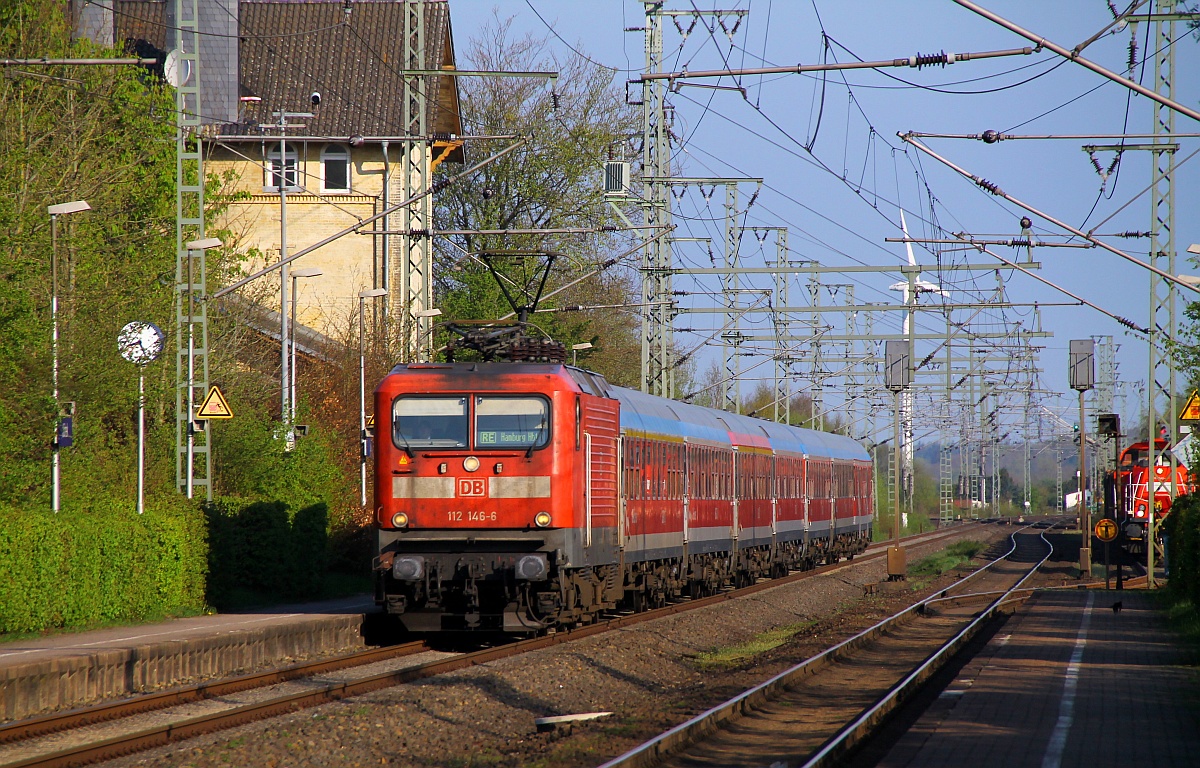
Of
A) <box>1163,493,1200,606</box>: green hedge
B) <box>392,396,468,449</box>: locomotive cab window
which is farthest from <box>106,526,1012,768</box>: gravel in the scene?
<box>1163,493,1200,606</box>: green hedge

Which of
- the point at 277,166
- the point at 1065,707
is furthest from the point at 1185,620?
the point at 277,166

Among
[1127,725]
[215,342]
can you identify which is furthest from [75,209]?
[1127,725]

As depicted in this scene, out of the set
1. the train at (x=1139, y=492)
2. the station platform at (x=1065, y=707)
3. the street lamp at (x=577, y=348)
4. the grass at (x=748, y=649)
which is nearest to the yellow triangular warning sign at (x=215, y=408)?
the grass at (x=748, y=649)

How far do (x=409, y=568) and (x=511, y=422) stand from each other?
209 cm

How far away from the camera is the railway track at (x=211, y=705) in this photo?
34.6 feet

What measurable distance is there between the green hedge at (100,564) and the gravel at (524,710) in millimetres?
5353

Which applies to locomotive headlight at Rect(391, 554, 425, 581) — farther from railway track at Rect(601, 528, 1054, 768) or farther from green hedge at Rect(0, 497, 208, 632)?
railway track at Rect(601, 528, 1054, 768)

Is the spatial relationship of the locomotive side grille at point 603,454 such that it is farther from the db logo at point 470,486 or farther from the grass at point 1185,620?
the grass at point 1185,620

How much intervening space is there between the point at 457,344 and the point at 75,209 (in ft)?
17.9

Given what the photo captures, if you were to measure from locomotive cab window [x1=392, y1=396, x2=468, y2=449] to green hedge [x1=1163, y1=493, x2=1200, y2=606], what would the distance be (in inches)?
387

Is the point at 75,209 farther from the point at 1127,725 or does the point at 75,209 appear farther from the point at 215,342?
the point at 1127,725

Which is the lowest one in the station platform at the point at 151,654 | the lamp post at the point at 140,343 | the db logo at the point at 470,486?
the station platform at the point at 151,654

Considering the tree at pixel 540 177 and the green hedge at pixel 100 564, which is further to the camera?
the tree at pixel 540 177

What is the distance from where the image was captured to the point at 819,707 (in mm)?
13742
